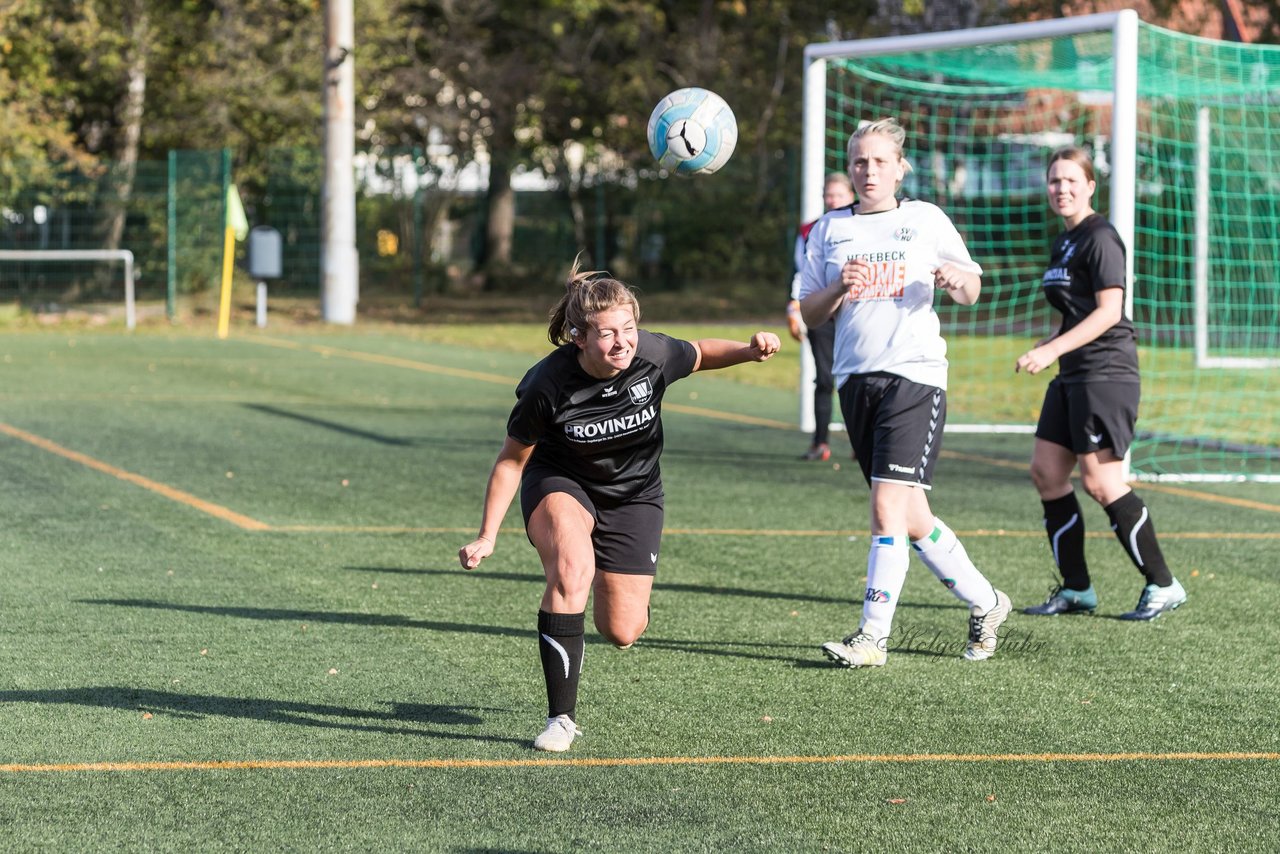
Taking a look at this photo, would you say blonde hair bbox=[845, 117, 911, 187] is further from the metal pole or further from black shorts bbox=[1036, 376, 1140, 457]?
the metal pole

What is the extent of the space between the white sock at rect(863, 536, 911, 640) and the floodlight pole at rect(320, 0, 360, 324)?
835 inches

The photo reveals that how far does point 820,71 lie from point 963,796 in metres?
10.3

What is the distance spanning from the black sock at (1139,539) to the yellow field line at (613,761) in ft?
6.78

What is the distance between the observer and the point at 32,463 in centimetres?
1133

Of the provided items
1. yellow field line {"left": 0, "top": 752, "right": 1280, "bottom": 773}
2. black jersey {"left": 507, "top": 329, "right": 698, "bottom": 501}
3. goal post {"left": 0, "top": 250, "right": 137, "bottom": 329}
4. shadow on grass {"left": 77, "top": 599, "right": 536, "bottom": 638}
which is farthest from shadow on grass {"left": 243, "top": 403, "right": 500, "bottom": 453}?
goal post {"left": 0, "top": 250, "right": 137, "bottom": 329}

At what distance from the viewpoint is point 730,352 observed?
557cm

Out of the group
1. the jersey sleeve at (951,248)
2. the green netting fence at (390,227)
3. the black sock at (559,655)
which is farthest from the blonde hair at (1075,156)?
the green netting fence at (390,227)

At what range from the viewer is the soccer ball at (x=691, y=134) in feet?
21.9

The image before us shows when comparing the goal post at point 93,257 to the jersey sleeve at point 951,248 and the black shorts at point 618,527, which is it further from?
the black shorts at point 618,527

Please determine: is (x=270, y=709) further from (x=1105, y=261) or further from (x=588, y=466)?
(x=1105, y=261)

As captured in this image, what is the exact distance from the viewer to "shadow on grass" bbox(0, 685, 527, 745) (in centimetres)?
539

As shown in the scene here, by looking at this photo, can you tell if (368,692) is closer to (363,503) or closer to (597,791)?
(597,791)

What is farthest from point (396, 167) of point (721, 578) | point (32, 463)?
point (721, 578)

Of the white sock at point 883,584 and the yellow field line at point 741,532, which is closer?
the white sock at point 883,584
